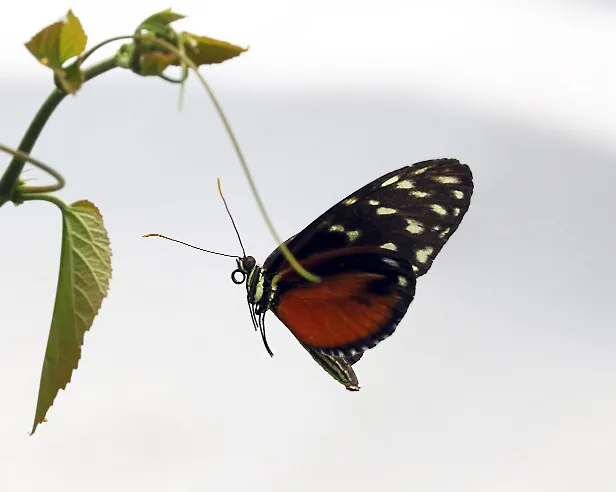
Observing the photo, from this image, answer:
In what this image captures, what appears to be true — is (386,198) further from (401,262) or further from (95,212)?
(95,212)

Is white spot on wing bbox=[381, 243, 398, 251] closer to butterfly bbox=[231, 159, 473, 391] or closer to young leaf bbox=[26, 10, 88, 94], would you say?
butterfly bbox=[231, 159, 473, 391]

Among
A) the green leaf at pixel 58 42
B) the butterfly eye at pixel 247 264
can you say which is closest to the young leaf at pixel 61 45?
the green leaf at pixel 58 42

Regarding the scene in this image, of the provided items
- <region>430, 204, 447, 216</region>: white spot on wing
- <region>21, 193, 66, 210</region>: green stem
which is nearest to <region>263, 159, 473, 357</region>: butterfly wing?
<region>430, 204, 447, 216</region>: white spot on wing

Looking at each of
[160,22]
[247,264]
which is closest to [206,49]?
[160,22]

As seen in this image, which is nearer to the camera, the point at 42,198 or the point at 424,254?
the point at 42,198

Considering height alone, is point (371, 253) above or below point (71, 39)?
below

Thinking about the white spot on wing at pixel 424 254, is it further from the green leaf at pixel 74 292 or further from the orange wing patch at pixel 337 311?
the green leaf at pixel 74 292

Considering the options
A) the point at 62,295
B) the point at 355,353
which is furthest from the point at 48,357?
the point at 355,353

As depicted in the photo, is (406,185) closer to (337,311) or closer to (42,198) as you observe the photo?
(337,311)
